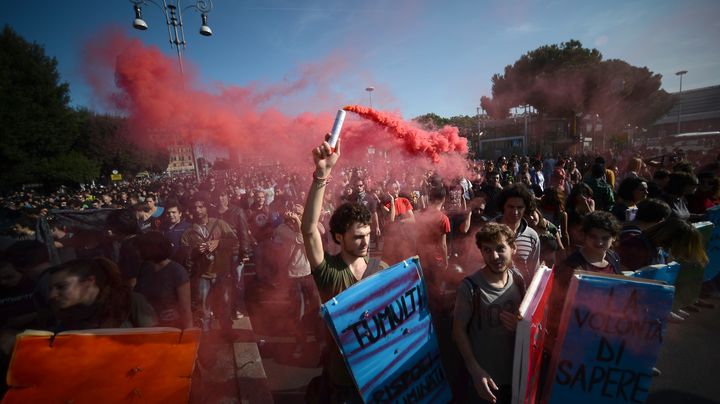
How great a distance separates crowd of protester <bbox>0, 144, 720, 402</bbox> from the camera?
2.10 meters

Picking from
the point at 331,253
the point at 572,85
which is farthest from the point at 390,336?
the point at 572,85

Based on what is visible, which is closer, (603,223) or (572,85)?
(603,223)

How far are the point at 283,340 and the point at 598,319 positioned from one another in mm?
3528

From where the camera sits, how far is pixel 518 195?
3297mm

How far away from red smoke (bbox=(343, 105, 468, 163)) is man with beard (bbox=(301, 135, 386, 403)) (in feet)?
15.8

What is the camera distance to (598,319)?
1990 mm

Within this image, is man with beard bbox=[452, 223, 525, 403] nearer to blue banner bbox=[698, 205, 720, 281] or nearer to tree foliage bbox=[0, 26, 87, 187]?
blue banner bbox=[698, 205, 720, 281]

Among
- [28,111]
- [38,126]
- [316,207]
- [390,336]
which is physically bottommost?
[390,336]

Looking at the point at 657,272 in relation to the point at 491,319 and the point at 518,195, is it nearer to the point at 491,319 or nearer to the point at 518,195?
the point at 518,195

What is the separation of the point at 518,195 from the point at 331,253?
2399mm

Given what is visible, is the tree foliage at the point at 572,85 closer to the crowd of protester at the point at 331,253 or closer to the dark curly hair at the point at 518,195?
the crowd of protester at the point at 331,253

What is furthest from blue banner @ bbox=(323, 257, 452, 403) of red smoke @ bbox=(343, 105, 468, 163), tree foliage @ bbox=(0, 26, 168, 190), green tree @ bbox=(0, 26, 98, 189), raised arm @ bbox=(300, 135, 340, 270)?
green tree @ bbox=(0, 26, 98, 189)

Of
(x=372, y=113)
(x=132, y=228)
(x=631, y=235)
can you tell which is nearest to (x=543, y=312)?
(x=631, y=235)

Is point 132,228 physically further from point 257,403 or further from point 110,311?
point 257,403
